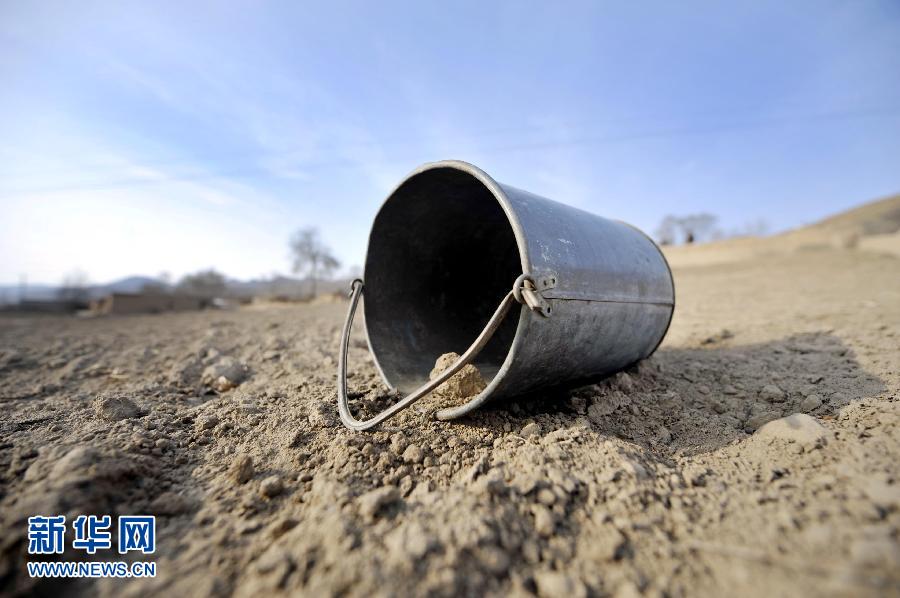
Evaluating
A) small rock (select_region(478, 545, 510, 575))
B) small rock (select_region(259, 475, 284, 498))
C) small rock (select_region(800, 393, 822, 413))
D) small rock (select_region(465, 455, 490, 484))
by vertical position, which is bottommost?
small rock (select_region(478, 545, 510, 575))

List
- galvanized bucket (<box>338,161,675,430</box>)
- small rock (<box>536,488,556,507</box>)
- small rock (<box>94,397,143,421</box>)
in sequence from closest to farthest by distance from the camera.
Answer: small rock (<box>536,488,556,507</box>), galvanized bucket (<box>338,161,675,430</box>), small rock (<box>94,397,143,421</box>)

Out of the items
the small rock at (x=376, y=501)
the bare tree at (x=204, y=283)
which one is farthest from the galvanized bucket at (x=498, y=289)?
the bare tree at (x=204, y=283)

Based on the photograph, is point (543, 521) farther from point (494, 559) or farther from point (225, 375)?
point (225, 375)

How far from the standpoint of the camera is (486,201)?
3139mm

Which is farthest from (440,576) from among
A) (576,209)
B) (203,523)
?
(576,209)

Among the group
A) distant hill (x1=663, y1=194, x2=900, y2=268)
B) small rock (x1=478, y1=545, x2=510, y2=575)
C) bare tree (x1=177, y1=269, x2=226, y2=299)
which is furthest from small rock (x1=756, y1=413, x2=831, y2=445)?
bare tree (x1=177, y1=269, x2=226, y2=299)

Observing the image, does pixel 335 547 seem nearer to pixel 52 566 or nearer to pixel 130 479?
pixel 52 566

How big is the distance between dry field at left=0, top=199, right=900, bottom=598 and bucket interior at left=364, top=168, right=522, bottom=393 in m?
0.35

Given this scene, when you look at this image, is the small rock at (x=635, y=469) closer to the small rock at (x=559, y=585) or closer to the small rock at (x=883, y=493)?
the small rock at (x=559, y=585)

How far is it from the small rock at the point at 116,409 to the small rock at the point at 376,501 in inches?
62.7

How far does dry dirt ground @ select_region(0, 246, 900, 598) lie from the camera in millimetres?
1257

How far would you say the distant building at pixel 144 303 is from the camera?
12.7 metres

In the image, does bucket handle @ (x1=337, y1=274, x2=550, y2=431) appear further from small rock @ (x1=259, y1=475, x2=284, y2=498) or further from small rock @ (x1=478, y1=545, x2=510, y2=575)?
small rock @ (x1=478, y1=545, x2=510, y2=575)

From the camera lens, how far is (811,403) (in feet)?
7.33
